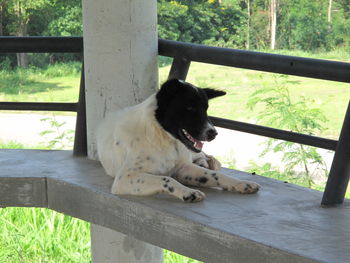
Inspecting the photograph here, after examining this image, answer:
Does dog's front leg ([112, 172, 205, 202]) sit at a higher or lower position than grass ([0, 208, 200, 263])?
higher

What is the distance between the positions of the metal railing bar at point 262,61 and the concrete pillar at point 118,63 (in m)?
0.14

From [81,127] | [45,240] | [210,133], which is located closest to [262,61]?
[210,133]

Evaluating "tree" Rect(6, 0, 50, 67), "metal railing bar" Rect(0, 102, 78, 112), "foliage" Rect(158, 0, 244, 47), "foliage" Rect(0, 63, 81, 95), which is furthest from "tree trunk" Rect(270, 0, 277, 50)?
"metal railing bar" Rect(0, 102, 78, 112)

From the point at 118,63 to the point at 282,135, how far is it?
0.87 metres

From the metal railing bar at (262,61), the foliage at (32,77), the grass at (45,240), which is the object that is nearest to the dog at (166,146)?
the metal railing bar at (262,61)

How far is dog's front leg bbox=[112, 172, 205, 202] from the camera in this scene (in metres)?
2.87

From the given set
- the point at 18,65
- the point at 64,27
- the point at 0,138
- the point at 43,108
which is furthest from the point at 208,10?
the point at 43,108

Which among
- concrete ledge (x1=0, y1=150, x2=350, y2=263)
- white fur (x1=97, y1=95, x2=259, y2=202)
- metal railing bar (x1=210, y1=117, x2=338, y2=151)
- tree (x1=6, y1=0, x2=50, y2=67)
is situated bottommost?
tree (x1=6, y1=0, x2=50, y2=67)

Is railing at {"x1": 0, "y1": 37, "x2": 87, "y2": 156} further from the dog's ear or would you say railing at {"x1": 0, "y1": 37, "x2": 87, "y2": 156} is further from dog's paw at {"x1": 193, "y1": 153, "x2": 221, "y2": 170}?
the dog's ear

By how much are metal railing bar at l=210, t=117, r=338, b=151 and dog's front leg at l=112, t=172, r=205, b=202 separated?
0.44 meters

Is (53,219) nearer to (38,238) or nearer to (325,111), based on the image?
(38,238)

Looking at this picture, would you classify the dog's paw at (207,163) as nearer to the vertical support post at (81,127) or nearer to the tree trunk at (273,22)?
the vertical support post at (81,127)

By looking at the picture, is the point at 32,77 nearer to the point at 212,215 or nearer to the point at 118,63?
the point at 118,63

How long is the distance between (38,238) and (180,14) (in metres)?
11.9
